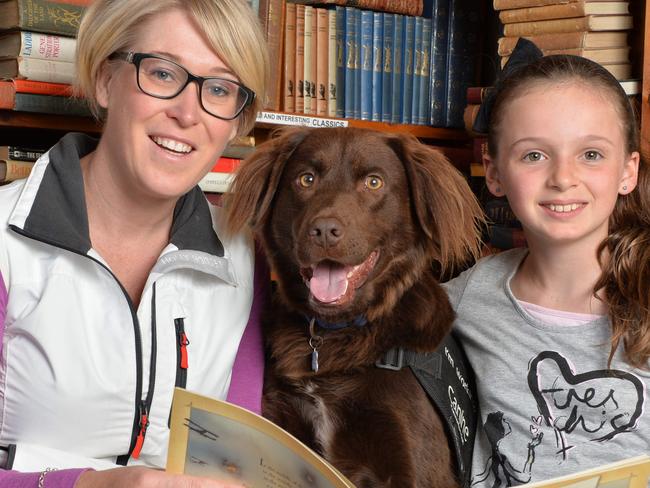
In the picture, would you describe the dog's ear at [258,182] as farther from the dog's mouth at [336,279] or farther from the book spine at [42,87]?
the book spine at [42,87]

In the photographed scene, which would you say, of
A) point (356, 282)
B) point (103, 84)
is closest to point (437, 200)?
point (356, 282)

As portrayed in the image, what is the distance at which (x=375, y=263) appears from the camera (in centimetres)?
175

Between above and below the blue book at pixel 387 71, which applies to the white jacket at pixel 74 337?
below

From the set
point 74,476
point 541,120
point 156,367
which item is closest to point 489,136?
point 541,120

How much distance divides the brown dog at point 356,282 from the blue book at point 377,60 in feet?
4.09

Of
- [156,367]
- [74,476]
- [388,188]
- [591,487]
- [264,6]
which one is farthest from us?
[264,6]

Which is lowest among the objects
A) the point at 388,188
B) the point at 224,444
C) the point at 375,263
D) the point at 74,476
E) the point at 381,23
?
the point at 74,476

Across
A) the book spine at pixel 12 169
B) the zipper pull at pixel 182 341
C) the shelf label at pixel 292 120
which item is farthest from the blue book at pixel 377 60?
the zipper pull at pixel 182 341

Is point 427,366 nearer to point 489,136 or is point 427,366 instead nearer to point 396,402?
point 396,402

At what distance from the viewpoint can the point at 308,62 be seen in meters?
2.97

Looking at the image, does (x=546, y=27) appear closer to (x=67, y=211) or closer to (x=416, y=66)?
(x=416, y=66)

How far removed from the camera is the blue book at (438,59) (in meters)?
3.21

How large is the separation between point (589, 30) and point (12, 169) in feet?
6.04

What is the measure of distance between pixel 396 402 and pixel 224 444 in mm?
560
